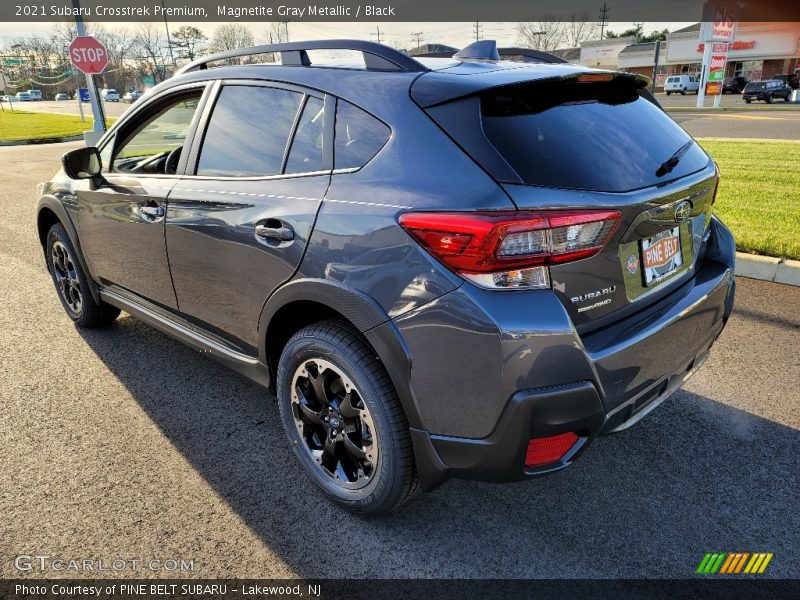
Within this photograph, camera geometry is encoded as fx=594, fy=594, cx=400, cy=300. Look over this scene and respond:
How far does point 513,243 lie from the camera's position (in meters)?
1.88

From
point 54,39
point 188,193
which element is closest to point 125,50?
point 54,39

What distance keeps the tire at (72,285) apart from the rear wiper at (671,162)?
3.75 m

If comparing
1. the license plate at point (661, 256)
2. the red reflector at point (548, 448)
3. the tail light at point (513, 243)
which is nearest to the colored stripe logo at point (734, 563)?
the red reflector at point (548, 448)

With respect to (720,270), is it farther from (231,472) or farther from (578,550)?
(231,472)

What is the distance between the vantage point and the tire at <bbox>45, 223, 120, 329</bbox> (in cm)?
430

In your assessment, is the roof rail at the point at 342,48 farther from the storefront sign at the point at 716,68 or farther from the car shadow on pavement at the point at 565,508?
the storefront sign at the point at 716,68

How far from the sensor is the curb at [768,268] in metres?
4.98

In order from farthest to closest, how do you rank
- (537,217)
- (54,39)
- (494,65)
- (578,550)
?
(54,39) → (494,65) → (578,550) → (537,217)

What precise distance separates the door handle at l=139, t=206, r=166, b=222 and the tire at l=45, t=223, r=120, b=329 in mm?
1257

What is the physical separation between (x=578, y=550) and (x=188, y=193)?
94.5 inches

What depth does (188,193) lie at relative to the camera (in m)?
2.96

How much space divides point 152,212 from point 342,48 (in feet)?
4.57

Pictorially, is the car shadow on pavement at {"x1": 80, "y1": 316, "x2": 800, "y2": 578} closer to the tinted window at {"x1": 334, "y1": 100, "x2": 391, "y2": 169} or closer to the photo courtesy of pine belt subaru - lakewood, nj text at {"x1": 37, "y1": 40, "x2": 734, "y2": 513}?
the photo courtesy of pine belt subaru - lakewood, nj text at {"x1": 37, "y1": 40, "x2": 734, "y2": 513}

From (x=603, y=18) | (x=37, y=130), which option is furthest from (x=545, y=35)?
(x=37, y=130)
